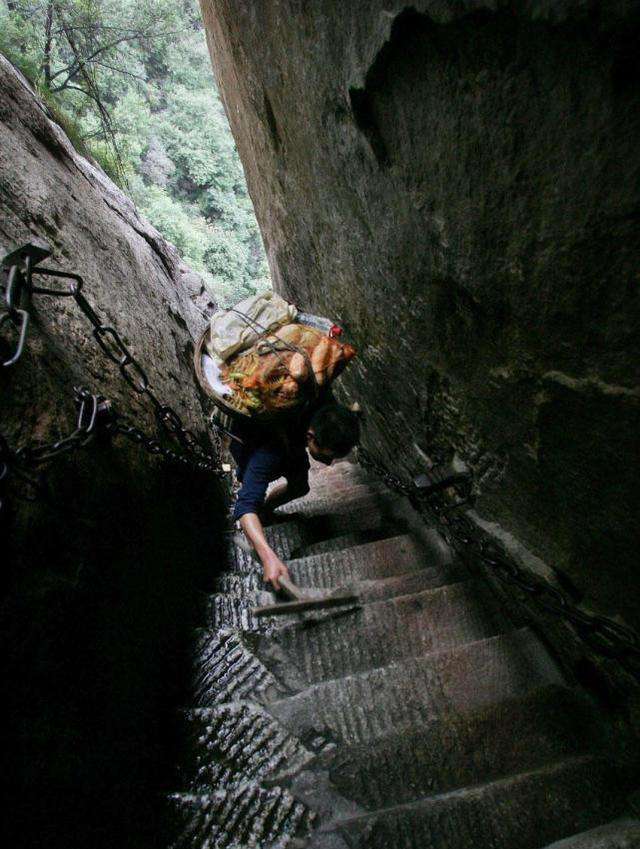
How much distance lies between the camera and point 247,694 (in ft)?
6.61

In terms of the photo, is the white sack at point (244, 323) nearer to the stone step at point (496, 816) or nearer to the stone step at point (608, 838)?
the stone step at point (496, 816)

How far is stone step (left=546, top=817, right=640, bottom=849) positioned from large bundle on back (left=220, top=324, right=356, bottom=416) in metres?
2.03

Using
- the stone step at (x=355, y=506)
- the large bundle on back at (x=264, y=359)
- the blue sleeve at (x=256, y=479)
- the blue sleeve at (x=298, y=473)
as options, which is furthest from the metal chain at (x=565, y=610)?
the stone step at (x=355, y=506)

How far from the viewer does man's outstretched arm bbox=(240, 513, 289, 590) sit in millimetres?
2525

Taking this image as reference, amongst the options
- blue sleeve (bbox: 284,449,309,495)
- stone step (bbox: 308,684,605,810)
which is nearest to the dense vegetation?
blue sleeve (bbox: 284,449,309,495)

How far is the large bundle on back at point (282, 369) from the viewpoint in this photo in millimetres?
2588

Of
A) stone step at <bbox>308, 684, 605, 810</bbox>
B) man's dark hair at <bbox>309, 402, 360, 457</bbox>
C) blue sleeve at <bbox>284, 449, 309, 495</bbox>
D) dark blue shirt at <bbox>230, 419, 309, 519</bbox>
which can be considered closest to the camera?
stone step at <bbox>308, 684, 605, 810</bbox>

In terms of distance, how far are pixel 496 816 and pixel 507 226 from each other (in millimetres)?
1843

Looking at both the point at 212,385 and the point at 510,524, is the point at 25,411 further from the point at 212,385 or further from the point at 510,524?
the point at 510,524

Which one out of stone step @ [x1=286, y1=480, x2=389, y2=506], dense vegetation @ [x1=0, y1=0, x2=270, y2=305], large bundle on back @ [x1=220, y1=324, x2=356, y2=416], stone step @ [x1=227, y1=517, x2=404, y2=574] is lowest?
stone step @ [x1=286, y1=480, x2=389, y2=506]

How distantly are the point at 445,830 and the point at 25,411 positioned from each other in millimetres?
1924

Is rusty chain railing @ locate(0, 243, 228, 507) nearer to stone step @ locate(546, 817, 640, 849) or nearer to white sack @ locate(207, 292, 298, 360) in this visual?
white sack @ locate(207, 292, 298, 360)

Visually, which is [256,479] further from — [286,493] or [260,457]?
[286,493]

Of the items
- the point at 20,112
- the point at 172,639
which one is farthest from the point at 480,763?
the point at 20,112
